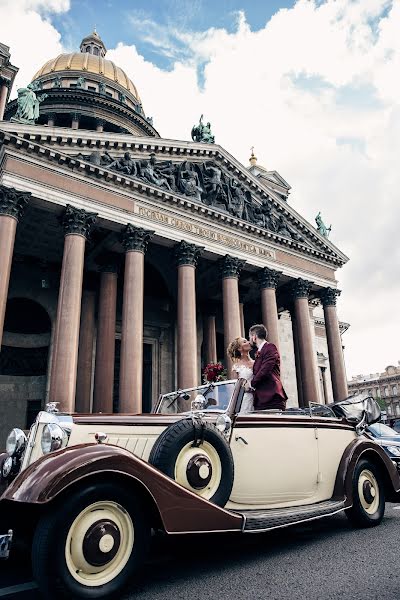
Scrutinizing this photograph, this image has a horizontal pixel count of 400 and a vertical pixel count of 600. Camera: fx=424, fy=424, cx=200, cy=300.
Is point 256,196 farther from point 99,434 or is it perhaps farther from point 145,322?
point 99,434

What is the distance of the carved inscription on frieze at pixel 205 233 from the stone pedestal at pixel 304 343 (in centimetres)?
257

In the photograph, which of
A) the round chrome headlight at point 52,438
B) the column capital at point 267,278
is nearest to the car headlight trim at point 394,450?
the round chrome headlight at point 52,438

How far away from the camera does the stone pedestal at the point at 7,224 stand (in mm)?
13391

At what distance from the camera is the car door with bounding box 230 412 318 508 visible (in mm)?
4418

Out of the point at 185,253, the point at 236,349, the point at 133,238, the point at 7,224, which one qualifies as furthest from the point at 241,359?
the point at 185,253

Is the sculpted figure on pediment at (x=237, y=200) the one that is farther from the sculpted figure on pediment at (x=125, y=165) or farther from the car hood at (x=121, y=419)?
the car hood at (x=121, y=419)

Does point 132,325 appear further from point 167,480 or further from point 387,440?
point 167,480

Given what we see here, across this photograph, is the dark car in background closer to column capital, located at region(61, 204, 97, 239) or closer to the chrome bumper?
the chrome bumper

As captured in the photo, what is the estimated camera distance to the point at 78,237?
50.8ft

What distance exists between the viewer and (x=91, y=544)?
3.09m

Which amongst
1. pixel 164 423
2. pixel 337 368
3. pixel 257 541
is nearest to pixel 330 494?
pixel 257 541

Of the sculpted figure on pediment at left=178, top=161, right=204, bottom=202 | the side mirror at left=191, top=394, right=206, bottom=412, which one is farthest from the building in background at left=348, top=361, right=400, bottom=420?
the side mirror at left=191, top=394, right=206, bottom=412

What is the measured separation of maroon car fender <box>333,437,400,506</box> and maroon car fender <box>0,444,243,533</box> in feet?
6.59

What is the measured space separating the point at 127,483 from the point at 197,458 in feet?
2.67
